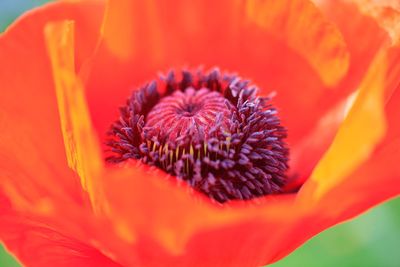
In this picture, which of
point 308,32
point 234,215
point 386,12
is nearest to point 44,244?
point 234,215

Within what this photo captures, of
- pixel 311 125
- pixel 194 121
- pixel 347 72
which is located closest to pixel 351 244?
pixel 311 125

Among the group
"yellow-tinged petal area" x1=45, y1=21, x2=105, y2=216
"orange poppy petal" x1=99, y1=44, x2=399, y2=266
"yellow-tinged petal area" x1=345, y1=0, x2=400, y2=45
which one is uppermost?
"yellow-tinged petal area" x1=345, y1=0, x2=400, y2=45

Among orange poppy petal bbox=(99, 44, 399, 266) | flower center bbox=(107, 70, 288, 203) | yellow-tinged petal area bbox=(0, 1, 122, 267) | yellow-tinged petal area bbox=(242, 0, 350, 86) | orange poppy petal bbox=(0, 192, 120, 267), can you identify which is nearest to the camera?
orange poppy petal bbox=(99, 44, 399, 266)

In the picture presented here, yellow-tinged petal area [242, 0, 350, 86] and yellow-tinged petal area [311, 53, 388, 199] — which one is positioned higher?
yellow-tinged petal area [242, 0, 350, 86]

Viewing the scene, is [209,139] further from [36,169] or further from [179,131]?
[36,169]

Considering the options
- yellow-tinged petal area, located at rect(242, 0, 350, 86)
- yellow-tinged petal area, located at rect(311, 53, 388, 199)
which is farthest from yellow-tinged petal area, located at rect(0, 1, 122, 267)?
yellow-tinged petal area, located at rect(242, 0, 350, 86)

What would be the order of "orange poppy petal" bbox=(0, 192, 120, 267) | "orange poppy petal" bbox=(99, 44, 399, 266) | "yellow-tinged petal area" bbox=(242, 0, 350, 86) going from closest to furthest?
"orange poppy petal" bbox=(99, 44, 399, 266)
"orange poppy petal" bbox=(0, 192, 120, 267)
"yellow-tinged petal area" bbox=(242, 0, 350, 86)

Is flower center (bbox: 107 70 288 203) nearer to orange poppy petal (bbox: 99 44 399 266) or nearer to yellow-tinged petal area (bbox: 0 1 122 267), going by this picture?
yellow-tinged petal area (bbox: 0 1 122 267)
